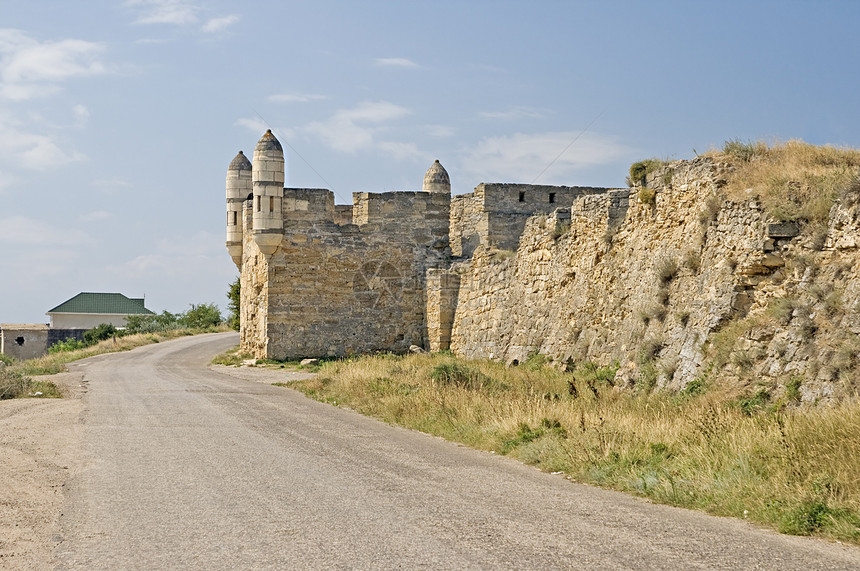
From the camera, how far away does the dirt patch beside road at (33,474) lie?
260 inches

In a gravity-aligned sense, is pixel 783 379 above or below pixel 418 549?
above

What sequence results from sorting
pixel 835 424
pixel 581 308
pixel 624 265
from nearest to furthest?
pixel 835 424 → pixel 624 265 → pixel 581 308

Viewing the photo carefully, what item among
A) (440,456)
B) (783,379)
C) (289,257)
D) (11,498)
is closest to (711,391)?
(783,379)

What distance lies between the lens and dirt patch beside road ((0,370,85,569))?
661 cm

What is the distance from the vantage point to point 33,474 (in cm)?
938

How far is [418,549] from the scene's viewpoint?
6.48 m

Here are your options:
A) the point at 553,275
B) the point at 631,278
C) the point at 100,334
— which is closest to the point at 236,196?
the point at 553,275

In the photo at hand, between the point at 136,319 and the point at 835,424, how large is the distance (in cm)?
6244

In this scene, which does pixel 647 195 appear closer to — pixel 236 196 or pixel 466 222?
pixel 466 222

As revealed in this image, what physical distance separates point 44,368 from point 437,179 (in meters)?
16.0

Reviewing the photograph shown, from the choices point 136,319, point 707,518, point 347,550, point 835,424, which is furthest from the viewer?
point 136,319

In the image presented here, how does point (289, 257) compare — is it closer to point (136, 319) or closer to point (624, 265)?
point (624, 265)

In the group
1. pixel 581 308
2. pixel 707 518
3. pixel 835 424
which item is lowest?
pixel 707 518

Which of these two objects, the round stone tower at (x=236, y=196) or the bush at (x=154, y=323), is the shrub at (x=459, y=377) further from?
the bush at (x=154, y=323)
